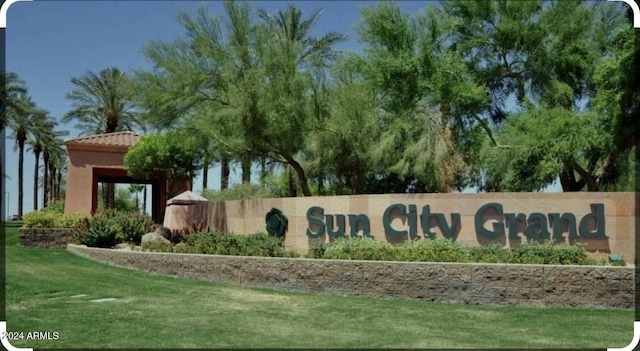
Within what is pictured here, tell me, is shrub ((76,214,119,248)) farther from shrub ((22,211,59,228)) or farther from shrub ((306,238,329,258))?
shrub ((306,238,329,258))

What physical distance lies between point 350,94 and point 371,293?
33.9ft

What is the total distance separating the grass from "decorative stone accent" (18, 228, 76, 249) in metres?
8.99

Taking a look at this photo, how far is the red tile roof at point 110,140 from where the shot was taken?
30.4 meters

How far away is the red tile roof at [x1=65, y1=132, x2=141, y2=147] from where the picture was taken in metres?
30.4

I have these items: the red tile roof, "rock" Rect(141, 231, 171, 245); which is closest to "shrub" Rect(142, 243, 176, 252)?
"rock" Rect(141, 231, 171, 245)

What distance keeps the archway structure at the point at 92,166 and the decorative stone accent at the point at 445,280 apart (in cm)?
1729

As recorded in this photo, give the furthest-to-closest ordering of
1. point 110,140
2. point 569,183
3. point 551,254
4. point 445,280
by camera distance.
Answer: point 110,140 < point 569,183 < point 551,254 < point 445,280

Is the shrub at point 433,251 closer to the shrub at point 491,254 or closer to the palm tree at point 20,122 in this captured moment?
the shrub at point 491,254

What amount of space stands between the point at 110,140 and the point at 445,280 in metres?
23.6

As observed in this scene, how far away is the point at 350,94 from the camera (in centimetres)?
2211

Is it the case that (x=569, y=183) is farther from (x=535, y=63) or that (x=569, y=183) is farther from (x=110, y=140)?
(x=110, y=140)

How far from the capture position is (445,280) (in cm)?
1270

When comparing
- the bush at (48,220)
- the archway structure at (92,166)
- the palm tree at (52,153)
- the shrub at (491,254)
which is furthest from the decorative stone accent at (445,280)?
the palm tree at (52,153)

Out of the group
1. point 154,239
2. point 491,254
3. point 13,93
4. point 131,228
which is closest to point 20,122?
point 13,93
